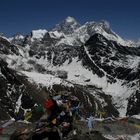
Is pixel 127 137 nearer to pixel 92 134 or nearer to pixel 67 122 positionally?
pixel 92 134

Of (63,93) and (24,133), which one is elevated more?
(63,93)

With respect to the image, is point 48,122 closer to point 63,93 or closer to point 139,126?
point 63,93

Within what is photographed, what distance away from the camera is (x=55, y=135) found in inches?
1050

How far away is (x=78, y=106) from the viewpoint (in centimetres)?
2967

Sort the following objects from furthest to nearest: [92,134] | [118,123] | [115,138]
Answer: [118,123], [115,138], [92,134]

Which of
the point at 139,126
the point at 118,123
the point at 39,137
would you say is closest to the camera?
the point at 39,137

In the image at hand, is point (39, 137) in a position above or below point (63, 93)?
below

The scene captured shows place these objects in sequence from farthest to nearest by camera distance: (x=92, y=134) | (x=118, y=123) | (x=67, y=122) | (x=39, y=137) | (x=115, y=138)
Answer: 1. (x=118, y=123)
2. (x=115, y=138)
3. (x=92, y=134)
4. (x=67, y=122)
5. (x=39, y=137)

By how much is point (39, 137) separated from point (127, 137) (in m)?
18.1

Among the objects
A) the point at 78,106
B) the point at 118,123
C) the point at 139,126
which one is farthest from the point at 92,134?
the point at 118,123

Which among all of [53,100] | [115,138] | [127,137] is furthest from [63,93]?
[127,137]

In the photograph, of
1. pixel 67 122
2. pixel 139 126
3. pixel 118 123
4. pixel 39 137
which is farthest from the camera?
pixel 118 123

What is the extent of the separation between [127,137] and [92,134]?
9011 mm

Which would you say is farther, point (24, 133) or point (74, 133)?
point (74, 133)
